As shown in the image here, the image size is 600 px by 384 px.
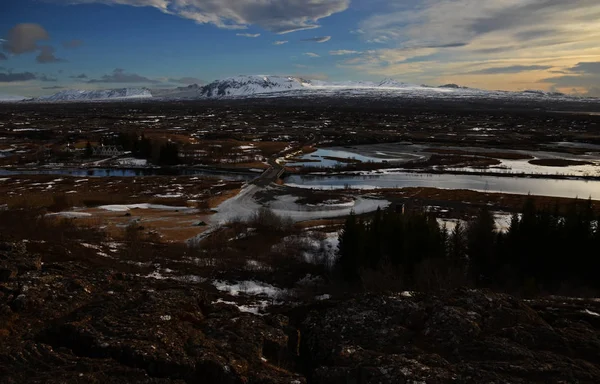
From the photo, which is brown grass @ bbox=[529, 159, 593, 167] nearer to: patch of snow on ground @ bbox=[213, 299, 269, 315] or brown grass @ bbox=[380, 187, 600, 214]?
brown grass @ bbox=[380, 187, 600, 214]

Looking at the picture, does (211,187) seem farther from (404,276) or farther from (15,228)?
(404,276)

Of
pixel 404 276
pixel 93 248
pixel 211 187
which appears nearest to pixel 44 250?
pixel 93 248

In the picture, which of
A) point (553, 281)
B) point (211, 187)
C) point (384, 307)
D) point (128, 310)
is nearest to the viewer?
point (128, 310)

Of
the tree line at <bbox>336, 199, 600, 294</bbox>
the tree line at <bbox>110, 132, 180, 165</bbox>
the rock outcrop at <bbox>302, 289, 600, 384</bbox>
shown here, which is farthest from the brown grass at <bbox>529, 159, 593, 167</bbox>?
the rock outcrop at <bbox>302, 289, 600, 384</bbox>

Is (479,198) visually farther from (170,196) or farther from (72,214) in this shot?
(72,214)

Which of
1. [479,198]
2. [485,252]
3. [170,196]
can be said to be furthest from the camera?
[170,196]

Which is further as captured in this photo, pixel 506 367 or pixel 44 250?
pixel 44 250

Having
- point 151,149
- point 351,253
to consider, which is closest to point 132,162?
point 151,149
